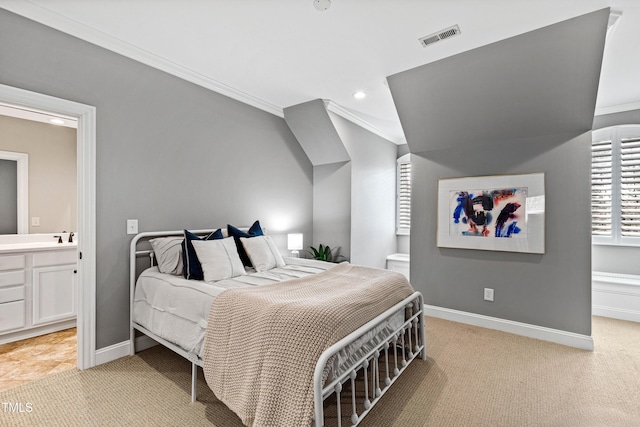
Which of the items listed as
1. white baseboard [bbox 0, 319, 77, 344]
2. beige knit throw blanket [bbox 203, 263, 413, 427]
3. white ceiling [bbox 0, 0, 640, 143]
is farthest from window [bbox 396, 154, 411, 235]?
white baseboard [bbox 0, 319, 77, 344]

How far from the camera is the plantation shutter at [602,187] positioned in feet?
13.0

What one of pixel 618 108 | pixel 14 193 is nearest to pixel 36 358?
pixel 14 193

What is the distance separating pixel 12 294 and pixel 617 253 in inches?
266

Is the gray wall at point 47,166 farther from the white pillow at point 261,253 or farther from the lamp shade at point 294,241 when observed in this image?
the lamp shade at point 294,241

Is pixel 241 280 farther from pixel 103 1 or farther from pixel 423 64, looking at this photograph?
pixel 423 64

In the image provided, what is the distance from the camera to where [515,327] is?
3.31m

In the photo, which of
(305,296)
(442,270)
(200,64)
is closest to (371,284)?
(305,296)

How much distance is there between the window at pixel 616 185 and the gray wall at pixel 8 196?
22.4 feet

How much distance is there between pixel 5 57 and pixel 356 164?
11.8 feet

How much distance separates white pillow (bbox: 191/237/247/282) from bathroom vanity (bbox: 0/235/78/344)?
1806mm

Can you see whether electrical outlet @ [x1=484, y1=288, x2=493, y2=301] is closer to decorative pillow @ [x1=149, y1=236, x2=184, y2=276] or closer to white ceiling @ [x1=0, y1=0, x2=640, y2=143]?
white ceiling @ [x1=0, y1=0, x2=640, y2=143]

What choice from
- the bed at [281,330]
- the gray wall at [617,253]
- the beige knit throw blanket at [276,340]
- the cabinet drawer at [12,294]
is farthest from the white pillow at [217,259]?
the gray wall at [617,253]

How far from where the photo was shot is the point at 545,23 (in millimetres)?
2305

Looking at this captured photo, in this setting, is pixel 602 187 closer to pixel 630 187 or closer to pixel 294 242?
pixel 630 187
